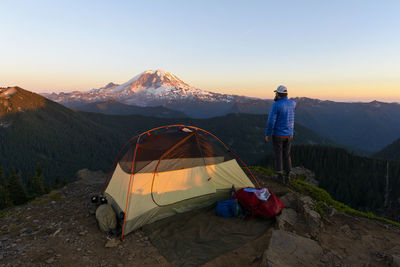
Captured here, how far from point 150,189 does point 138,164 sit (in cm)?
116

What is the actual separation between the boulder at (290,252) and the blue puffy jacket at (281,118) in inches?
175

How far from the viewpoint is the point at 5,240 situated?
6816 mm

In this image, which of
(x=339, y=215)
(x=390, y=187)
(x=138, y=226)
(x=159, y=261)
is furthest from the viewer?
(x=390, y=187)

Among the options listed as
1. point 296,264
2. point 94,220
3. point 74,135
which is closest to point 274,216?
point 296,264

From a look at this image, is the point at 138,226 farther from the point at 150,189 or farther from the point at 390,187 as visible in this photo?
the point at 390,187

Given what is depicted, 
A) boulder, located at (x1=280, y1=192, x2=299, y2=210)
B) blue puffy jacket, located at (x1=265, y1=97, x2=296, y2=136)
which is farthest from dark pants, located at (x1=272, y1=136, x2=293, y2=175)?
boulder, located at (x1=280, y1=192, x2=299, y2=210)

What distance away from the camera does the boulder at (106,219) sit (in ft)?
23.6

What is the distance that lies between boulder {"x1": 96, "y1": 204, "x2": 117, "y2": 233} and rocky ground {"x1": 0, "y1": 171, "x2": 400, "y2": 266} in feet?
0.82

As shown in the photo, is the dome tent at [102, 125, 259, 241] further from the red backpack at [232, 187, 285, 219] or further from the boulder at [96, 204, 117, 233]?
the red backpack at [232, 187, 285, 219]

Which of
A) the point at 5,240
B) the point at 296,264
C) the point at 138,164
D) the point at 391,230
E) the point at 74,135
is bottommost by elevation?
the point at 74,135

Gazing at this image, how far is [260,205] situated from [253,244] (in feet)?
4.71

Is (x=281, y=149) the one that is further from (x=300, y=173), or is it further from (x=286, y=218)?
(x=300, y=173)

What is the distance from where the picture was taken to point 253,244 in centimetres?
620

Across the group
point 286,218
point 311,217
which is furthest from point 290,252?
point 311,217
